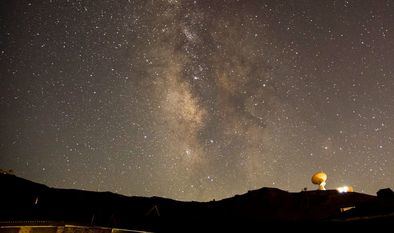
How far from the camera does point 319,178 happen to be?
810 inches

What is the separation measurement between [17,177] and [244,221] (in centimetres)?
2073

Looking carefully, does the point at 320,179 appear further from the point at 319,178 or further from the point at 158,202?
the point at 158,202

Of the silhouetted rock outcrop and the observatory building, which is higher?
the observatory building

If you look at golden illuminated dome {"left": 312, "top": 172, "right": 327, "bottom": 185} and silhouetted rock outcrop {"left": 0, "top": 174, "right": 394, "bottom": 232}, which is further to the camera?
golden illuminated dome {"left": 312, "top": 172, "right": 327, "bottom": 185}

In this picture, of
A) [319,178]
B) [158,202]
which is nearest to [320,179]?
[319,178]

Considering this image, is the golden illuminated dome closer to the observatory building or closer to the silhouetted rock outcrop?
the observatory building

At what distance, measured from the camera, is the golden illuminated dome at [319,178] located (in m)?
20.5

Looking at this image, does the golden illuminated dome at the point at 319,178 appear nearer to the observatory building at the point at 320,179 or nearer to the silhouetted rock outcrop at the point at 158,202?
the observatory building at the point at 320,179

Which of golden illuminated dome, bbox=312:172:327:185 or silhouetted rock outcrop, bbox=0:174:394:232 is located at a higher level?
golden illuminated dome, bbox=312:172:327:185

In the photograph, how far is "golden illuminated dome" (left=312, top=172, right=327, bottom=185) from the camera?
67.2 feet

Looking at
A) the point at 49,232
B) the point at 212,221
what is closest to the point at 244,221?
the point at 212,221

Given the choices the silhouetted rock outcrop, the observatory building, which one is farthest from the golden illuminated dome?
the silhouetted rock outcrop

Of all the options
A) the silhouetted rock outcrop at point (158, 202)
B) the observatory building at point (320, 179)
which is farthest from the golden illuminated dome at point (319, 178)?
the silhouetted rock outcrop at point (158, 202)

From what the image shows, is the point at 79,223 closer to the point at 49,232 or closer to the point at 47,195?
the point at 49,232
